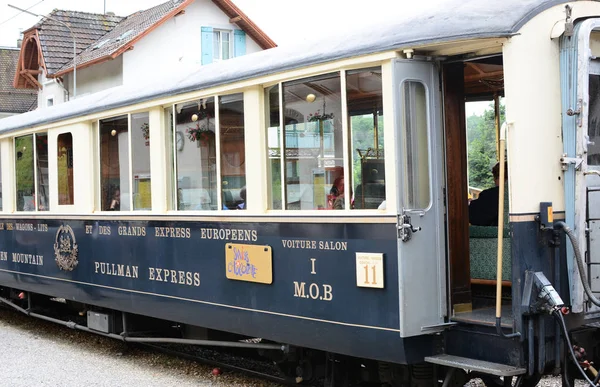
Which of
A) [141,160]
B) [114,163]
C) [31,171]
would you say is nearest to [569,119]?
[141,160]

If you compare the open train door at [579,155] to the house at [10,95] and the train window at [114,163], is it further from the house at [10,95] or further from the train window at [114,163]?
the house at [10,95]

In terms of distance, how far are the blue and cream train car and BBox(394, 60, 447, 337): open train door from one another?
0.01m

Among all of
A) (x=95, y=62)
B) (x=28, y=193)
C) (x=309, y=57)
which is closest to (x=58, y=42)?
(x=95, y=62)

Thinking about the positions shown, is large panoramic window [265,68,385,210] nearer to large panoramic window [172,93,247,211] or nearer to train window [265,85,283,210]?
train window [265,85,283,210]

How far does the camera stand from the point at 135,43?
29.1 m

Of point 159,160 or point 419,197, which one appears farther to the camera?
point 159,160

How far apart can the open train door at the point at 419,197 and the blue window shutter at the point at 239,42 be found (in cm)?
2707

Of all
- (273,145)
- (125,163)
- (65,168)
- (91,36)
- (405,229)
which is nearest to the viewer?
(405,229)

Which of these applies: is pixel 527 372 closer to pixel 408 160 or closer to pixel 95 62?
pixel 408 160

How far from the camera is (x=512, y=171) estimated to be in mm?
5137

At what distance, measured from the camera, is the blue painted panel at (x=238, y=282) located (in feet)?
18.3

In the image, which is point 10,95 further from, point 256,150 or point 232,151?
point 256,150

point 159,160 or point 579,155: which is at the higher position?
point 159,160

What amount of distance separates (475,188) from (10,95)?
4503 centimetres
